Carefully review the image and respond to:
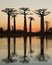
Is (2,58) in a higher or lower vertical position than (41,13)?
lower

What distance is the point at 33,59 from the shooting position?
344cm

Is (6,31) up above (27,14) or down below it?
below

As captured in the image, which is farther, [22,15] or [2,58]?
[22,15]

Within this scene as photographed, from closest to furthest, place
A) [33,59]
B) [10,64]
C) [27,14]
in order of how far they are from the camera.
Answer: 1. [10,64]
2. [33,59]
3. [27,14]

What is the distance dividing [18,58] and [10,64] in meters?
0.31

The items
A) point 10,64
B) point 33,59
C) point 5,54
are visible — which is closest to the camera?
point 10,64

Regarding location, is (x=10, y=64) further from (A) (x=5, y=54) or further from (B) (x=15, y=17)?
(B) (x=15, y=17)

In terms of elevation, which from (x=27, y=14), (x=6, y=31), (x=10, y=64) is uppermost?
(x=27, y=14)

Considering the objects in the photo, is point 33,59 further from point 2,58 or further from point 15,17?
point 15,17

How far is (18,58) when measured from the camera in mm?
3531

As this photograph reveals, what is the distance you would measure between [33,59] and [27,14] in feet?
2.79

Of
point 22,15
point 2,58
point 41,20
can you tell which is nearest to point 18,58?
point 2,58

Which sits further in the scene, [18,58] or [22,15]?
[22,15]

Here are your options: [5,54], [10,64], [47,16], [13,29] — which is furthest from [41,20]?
[10,64]
